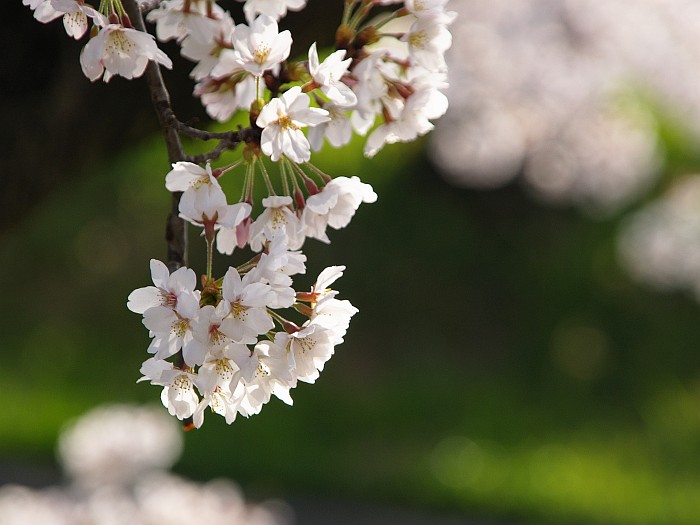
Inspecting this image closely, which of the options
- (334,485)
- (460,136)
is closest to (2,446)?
(334,485)

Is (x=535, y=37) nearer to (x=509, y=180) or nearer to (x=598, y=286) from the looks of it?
(x=509, y=180)

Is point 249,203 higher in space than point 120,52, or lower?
lower

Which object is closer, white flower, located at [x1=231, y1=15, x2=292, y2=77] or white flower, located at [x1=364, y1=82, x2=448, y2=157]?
white flower, located at [x1=231, y1=15, x2=292, y2=77]

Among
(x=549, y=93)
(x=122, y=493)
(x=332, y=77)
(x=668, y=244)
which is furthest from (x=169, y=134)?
(x=668, y=244)

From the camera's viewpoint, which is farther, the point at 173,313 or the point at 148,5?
the point at 148,5

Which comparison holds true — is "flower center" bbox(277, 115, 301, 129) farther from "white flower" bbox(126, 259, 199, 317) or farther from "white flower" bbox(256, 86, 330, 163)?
"white flower" bbox(126, 259, 199, 317)

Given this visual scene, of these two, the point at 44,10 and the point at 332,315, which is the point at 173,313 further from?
the point at 44,10

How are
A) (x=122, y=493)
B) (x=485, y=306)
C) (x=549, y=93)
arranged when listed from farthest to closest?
(x=485, y=306), (x=549, y=93), (x=122, y=493)

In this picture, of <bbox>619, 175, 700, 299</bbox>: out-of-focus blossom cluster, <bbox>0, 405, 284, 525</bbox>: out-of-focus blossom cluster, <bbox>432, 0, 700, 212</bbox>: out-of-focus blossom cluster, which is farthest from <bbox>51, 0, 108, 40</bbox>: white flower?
<bbox>619, 175, 700, 299</bbox>: out-of-focus blossom cluster
